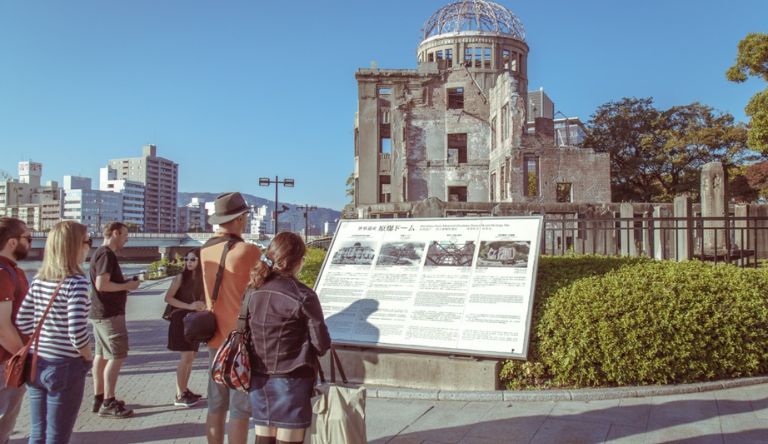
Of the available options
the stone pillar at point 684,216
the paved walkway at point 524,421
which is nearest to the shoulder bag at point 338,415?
the paved walkway at point 524,421

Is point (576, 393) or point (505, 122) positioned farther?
point (505, 122)

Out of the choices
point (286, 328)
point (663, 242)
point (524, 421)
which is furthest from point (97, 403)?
point (663, 242)

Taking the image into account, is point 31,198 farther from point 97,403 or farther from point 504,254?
point 504,254

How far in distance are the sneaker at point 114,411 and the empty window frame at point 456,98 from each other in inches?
1597

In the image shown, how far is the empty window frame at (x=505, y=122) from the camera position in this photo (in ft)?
124

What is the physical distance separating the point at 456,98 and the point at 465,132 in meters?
3.64

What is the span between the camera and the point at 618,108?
1837 inches

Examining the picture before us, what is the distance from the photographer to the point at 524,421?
5336 millimetres

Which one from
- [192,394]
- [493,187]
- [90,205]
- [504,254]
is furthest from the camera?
[90,205]

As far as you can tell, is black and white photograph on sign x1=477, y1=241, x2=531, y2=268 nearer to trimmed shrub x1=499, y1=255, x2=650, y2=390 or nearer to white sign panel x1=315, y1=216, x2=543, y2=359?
white sign panel x1=315, y1=216, x2=543, y2=359

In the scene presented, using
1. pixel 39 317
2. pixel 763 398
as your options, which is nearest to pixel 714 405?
pixel 763 398

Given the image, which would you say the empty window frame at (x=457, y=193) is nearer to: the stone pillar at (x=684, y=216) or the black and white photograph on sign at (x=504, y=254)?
the stone pillar at (x=684, y=216)

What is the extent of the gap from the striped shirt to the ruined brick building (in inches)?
1157

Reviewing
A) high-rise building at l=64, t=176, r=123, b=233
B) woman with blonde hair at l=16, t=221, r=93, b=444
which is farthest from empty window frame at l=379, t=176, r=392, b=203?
high-rise building at l=64, t=176, r=123, b=233
